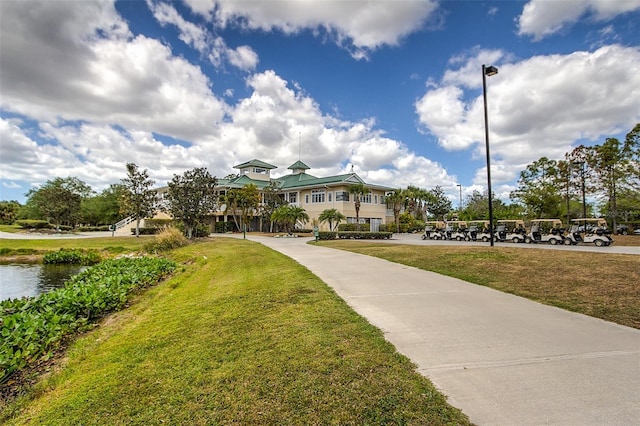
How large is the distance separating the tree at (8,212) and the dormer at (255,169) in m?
45.9

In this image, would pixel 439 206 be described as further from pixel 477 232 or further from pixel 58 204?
pixel 58 204

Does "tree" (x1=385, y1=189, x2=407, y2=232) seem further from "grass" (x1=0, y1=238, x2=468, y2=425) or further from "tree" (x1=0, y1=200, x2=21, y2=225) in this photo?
"tree" (x1=0, y1=200, x2=21, y2=225)

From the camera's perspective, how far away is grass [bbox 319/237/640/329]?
6.29 metres

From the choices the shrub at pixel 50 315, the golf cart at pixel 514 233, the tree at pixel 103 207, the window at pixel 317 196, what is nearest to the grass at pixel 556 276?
the shrub at pixel 50 315

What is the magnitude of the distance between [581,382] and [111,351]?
617cm

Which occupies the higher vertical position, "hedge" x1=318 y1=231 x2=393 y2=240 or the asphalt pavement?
"hedge" x1=318 y1=231 x2=393 y2=240

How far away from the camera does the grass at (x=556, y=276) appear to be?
6295mm

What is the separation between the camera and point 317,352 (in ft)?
13.8

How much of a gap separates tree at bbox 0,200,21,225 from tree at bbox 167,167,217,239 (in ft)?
180

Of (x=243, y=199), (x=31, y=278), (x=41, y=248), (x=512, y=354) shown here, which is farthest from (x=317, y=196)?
(x=512, y=354)

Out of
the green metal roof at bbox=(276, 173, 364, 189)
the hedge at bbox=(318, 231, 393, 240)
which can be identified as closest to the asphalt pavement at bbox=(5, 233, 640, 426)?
the hedge at bbox=(318, 231, 393, 240)

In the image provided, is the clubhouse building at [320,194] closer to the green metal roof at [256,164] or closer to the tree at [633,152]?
the green metal roof at [256,164]

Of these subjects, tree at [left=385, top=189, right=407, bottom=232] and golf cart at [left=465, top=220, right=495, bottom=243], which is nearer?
golf cart at [left=465, top=220, right=495, bottom=243]

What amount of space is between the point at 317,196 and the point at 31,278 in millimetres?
27631
